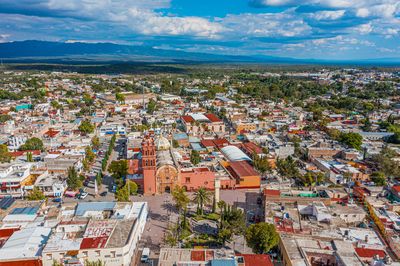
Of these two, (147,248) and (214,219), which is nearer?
(147,248)

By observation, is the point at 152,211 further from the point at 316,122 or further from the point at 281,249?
the point at 316,122

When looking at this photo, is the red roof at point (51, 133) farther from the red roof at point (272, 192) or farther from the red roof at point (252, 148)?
the red roof at point (272, 192)

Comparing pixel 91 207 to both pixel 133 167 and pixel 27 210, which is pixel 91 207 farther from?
pixel 133 167

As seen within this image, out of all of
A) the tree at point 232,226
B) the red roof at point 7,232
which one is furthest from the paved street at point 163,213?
the red roof at point 7,232

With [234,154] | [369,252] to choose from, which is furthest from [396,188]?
[234,154]

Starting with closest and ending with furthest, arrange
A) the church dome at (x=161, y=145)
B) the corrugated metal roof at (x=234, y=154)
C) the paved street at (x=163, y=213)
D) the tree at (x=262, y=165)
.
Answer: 1. the paved street at (x=163, y=213)
2. the tree at (x=262, y=165)
3. the church dome at (x=161, y=145)
4. the corrugated metal roof at (x=234, y=154)

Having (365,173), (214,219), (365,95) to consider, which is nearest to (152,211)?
(214,219)
